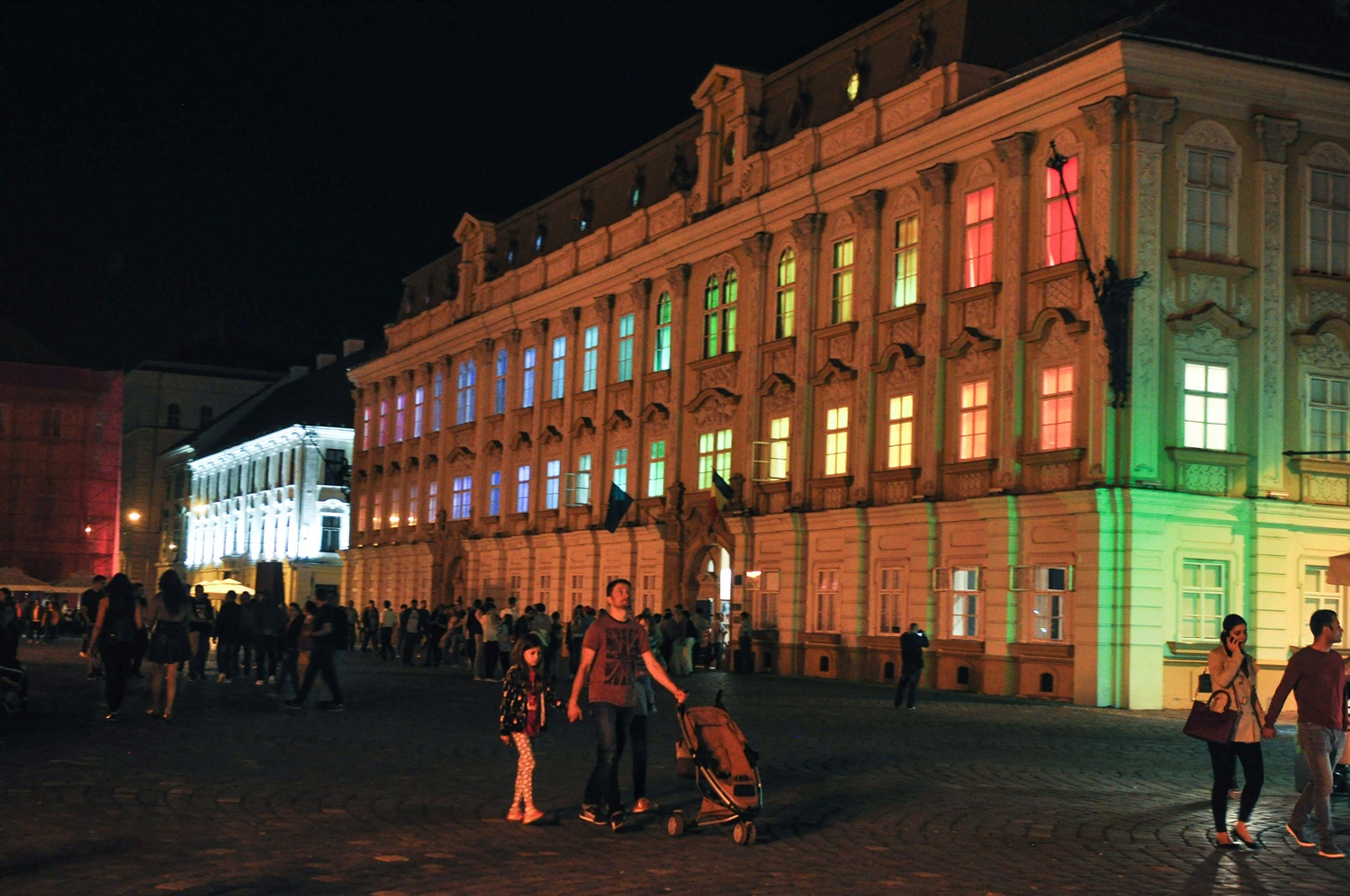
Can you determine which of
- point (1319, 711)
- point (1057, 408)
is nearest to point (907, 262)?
point (1057, 408)

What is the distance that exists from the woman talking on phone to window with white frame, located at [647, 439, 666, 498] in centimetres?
3572

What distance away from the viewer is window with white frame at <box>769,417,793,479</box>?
4122 centimetres

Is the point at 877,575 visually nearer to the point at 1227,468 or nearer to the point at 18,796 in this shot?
the point at 1227,468

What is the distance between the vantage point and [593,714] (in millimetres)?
12406

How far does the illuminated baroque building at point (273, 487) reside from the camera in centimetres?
8338

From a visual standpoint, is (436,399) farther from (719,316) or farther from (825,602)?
(825,602)

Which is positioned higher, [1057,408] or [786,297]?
[786,297]

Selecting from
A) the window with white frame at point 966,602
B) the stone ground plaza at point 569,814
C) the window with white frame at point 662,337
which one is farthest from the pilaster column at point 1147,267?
the window with white frame at point 662,337

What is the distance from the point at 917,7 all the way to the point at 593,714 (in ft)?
95.3

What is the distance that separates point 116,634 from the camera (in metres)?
20.7

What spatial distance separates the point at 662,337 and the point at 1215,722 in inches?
1452

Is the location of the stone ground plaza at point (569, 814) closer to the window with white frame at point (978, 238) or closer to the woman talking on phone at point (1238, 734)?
the woman talking on phone at point (1238, 734)

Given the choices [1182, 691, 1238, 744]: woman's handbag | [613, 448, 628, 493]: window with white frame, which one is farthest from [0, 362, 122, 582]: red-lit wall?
[1182, 691, 1238, 744]: woman's handbag

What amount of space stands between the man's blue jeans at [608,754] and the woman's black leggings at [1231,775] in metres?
4.19
